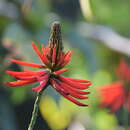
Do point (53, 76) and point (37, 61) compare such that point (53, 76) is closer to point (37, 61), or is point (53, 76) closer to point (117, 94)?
point (117, 94)

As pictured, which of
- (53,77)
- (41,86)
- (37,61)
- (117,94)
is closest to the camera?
(41,86)

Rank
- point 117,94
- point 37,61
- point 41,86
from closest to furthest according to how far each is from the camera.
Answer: point 41,86 → point 117,94 → point 37,61

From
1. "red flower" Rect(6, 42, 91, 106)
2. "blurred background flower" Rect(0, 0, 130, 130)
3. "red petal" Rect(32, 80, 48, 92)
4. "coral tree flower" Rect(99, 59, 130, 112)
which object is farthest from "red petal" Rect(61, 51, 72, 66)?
"blurred background flower" Rect(0, 0, 130, 130)

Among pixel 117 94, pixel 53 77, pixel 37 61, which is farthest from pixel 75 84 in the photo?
pixel 37 61

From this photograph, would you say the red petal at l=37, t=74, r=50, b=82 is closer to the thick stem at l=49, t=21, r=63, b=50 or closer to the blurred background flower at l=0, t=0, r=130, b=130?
the thick stem at l=49, t=21, r=63, b=50

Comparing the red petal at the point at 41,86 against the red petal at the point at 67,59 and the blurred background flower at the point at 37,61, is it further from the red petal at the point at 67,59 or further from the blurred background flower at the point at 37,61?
the blurred background flower at the point at 37,61

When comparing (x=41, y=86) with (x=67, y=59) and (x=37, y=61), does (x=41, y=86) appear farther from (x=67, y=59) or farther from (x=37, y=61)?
(x=37, y=61)

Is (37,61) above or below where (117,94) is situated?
above

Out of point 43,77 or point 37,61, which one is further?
point 37,61

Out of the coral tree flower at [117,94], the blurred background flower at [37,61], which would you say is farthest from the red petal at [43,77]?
the blurred background flower at [37,61]
